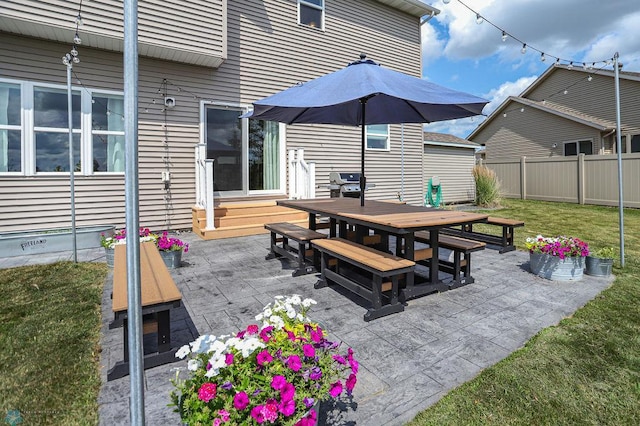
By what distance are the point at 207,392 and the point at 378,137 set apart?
29.9ft

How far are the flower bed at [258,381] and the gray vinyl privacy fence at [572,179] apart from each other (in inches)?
506

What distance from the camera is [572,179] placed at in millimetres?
11883

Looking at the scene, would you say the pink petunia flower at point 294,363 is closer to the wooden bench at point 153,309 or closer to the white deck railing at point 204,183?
the wooden bench at point 153,309

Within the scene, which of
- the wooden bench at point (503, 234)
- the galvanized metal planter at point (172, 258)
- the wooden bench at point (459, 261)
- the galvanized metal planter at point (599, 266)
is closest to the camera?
the wooden bench at point (459, 261)

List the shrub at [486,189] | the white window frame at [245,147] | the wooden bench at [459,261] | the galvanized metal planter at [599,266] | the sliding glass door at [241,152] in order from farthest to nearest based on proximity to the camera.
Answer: the shrub at [486,189] < the sliding glass door at [241,152] < the white window frame at [245,147] < the galvanized metal planter at [599,266] < the wooden bench at [459,261]

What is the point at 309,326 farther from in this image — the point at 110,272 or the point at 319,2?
the point at 319,2

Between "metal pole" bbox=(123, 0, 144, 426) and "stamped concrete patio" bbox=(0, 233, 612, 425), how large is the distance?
0.54 m

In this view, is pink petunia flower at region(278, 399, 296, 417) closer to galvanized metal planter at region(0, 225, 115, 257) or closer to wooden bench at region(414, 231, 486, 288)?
wooden bench at region(414, 231, 486, 288)

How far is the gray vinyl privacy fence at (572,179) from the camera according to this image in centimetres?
1057

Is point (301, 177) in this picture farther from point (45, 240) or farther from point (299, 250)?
point (45, 240)

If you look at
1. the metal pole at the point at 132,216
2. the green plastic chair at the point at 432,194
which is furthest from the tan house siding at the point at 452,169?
the metal pole at the point at 132,216

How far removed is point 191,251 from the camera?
17.3 feet

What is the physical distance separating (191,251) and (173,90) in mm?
3278

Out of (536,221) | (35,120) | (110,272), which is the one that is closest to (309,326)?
(110,272)
